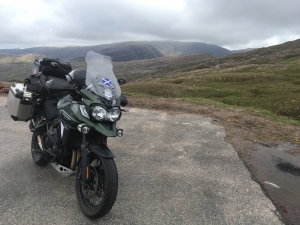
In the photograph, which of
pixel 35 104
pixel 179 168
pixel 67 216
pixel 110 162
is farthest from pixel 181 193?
pixel 35 104

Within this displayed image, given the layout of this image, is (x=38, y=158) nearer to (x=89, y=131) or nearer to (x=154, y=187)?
(x=89, y=131)

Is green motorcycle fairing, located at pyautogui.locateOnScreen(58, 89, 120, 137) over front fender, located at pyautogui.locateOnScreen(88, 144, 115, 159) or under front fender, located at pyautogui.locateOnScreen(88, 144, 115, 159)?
over

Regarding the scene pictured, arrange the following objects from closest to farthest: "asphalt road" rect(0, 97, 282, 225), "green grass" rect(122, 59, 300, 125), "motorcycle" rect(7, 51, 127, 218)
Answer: "motorcycle" rect(7, 51, 127, 218), "asphalt road" rect(0, 97, 282, 225), "green grass" rect(122, 59, 300, 125)

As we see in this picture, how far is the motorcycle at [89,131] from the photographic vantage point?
401 cm

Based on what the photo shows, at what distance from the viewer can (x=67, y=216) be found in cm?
434

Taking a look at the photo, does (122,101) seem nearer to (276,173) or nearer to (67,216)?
(67,216)

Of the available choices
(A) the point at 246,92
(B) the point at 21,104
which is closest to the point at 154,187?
(B) the point at 21,104

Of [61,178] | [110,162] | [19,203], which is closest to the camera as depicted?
[110,162]

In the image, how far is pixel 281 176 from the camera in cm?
611

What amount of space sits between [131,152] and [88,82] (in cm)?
343

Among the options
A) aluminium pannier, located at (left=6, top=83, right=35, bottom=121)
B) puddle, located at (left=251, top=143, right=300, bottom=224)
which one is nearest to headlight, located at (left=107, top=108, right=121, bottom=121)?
aluminium pannier, located at (left=6, top=83, right=35, bottom=121)

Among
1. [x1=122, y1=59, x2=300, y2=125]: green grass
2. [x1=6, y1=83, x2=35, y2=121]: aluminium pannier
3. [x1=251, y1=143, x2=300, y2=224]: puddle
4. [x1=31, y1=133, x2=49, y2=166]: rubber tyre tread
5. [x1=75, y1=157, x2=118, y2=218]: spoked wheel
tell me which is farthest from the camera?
[x1=122, y1=59, x2=300, y2=125]: green grass

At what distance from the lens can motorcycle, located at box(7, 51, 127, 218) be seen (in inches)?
158

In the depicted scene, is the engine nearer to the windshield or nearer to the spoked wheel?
the spoked wheel
